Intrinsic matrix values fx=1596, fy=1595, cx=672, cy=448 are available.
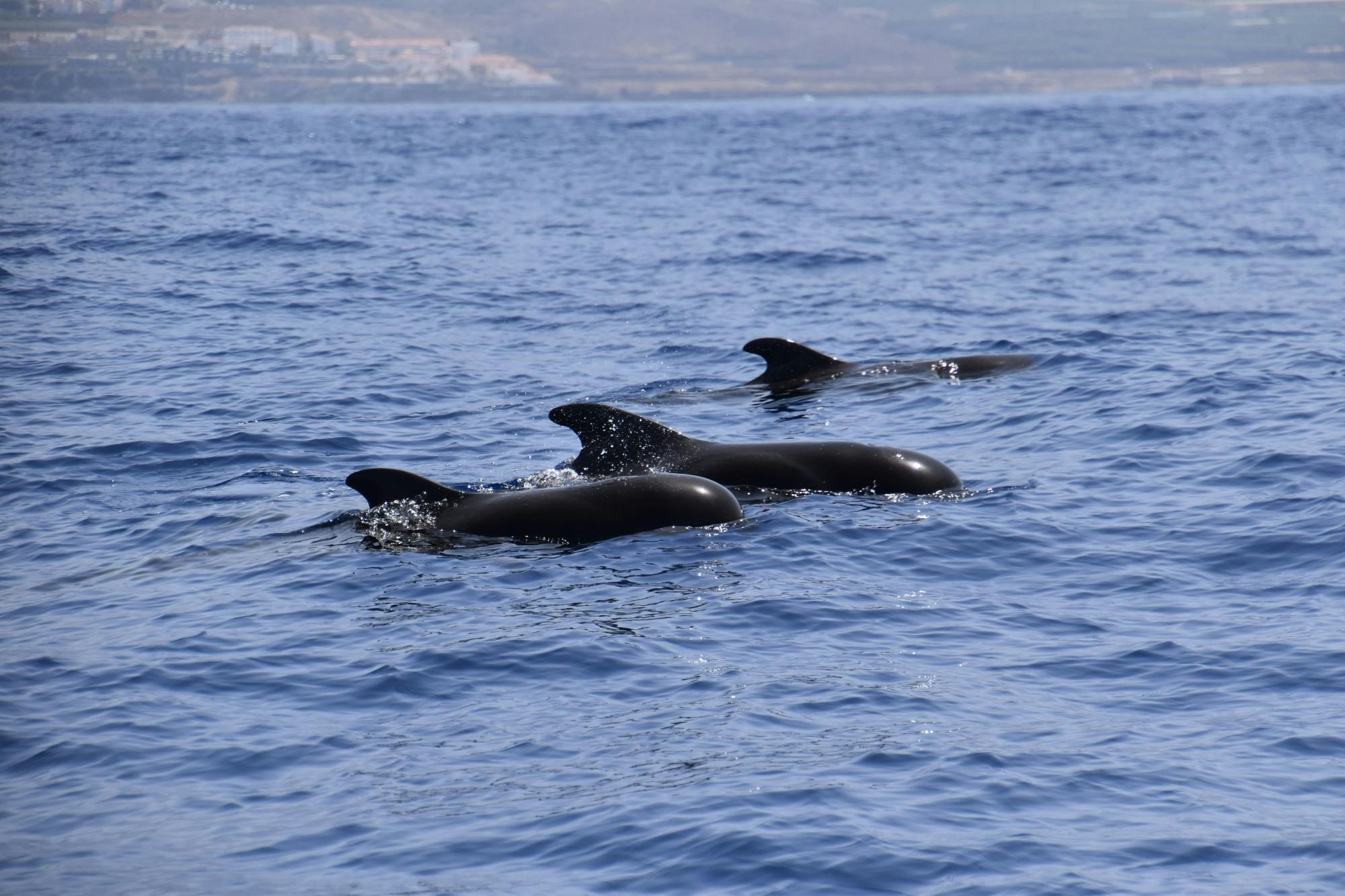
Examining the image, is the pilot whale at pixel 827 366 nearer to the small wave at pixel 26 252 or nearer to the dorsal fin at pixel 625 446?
the dorsal fin at pixel 625 446

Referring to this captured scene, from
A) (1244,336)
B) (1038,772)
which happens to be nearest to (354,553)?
(1038,772)

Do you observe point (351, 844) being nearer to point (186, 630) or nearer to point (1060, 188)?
point (186, 630)

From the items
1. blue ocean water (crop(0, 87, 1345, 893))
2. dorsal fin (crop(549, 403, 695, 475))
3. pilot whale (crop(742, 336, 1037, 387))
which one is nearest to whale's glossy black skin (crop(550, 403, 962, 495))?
dorsal fin (crop(549, 403, 695, 475))

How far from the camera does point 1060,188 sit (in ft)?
169

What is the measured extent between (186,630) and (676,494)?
14.0 feet

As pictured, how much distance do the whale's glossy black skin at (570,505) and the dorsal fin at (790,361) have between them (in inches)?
261

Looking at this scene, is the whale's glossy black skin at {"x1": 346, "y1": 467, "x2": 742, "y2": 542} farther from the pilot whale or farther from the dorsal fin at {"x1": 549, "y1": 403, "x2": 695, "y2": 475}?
the pilot whale

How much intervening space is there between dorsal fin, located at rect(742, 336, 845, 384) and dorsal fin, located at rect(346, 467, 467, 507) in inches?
291

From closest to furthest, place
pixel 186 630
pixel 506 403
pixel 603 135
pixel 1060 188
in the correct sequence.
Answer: pixel 186 630
pixel 506 403
pixel 1060 188
pixel 603 135

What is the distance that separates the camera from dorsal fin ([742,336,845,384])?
66.8 feet

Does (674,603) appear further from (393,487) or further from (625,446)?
(625,446)

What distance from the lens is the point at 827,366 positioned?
68.3ft

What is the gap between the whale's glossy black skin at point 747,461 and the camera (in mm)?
15047

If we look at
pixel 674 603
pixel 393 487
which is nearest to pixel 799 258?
pixel 393 487
